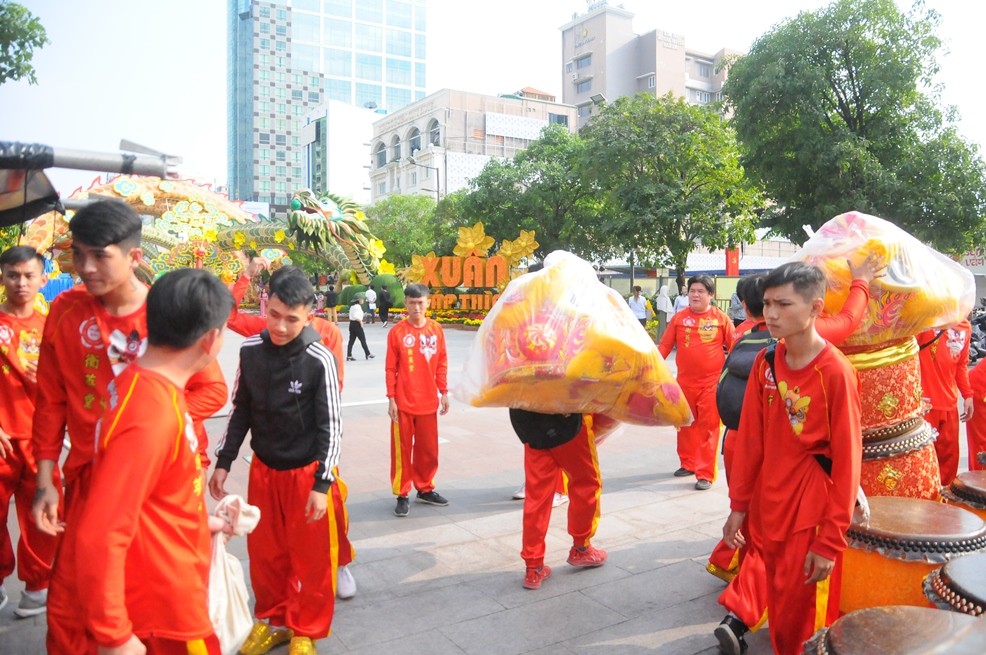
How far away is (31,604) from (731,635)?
128 inches

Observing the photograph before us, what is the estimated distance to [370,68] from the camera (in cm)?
10888

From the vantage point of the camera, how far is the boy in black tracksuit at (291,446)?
3145mm

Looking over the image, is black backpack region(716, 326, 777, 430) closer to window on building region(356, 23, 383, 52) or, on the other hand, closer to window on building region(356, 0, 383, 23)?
window on building region(356, 23, 383, 52)

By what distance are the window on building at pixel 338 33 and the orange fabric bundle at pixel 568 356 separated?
4435 inches

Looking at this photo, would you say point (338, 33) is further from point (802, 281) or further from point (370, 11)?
point (802, 281)

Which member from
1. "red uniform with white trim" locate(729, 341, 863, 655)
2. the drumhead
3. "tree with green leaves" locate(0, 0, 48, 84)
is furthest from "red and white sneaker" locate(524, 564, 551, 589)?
"tree with green leaves" locate(0, 0, 48, 84)

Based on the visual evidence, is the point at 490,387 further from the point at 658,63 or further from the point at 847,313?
the point at 658,63

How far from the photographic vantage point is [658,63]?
55.1 meters

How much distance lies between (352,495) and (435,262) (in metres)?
22.0

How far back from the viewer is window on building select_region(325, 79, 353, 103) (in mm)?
106750

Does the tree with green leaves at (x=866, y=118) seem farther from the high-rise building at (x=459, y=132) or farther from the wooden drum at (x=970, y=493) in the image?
the high-rise building at (x=459, y=132)

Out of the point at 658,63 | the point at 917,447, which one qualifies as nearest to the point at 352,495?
the point at 917,447

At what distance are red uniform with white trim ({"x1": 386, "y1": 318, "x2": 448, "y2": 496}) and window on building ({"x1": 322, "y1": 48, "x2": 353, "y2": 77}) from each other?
110227 mm

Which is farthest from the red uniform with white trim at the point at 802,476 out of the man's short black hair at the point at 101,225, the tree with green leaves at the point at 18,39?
the tree with green leaves at the point at 18,39
